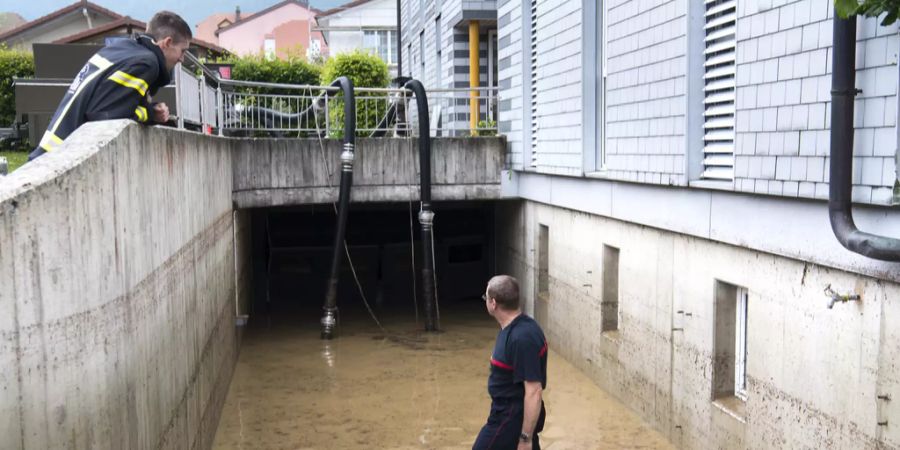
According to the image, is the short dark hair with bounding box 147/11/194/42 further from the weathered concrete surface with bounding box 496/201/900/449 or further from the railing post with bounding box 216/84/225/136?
the railing post with bounding box 216/84/225/136

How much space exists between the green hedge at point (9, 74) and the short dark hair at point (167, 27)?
2339cm

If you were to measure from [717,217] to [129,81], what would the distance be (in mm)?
4811

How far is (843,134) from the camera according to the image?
5.48 metres

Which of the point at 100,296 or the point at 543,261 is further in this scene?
the point at 543,261

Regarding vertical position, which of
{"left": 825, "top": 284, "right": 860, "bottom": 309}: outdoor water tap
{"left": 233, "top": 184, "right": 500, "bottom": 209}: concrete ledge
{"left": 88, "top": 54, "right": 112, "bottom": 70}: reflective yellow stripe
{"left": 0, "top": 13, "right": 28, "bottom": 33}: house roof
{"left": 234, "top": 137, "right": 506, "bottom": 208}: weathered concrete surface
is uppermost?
{"left": 0, "top": 13, "right": 28, "bottom": 33}: house roof

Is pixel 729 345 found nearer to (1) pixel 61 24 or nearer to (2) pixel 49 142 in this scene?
(2) pixel 49 142

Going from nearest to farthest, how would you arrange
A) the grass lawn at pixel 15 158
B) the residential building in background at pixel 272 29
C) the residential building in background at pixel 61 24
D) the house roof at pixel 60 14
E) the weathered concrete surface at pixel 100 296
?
1. the weathered concrete surface at pixel 100 296
2. the grass lawn at pixel 15 158
3. the house roof at pixel 60 14
4. the residential building in background at pixel 61 24
5. the residential building in background at pixel 272 29

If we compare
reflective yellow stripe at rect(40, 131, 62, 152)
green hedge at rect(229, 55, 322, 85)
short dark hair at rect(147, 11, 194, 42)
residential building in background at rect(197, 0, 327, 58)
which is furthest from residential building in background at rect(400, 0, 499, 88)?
residential building in background at rect(197, 0, 327, 58)

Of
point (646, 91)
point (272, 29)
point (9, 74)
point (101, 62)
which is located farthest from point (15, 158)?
point (272, 29)

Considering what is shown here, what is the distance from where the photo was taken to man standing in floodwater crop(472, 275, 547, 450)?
16.4 feet

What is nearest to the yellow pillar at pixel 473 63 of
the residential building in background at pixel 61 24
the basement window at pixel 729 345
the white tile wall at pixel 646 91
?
the white tile wall at pixel 646 91

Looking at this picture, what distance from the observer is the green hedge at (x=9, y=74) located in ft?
86.8

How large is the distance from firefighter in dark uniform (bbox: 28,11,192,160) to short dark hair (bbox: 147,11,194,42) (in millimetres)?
75

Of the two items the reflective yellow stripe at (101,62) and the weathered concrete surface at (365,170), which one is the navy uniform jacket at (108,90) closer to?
the reflective yellow stripe at (101,62)
